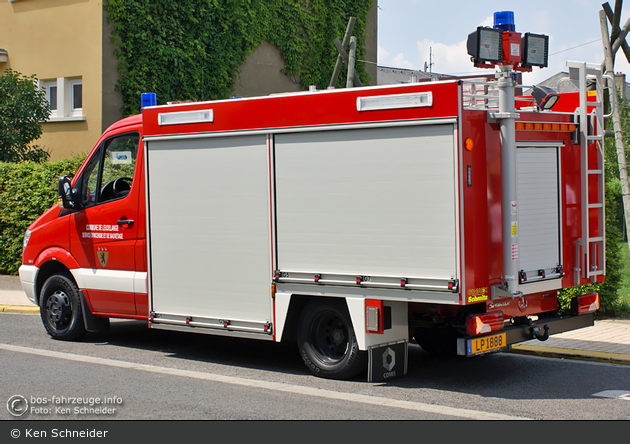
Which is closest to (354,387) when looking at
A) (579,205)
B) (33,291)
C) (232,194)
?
(232,194)

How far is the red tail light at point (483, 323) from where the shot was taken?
250 inches

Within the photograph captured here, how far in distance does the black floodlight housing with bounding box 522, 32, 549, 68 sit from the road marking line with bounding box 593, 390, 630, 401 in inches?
119

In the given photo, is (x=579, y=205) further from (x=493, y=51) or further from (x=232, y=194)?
(x=232, y=194)

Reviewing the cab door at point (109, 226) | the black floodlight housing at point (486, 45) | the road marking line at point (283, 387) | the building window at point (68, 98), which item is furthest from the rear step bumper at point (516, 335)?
the building window at point (68, 98)

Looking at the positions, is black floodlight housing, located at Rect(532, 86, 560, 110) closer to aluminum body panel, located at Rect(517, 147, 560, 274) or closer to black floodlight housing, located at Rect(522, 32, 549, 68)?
black floodlight housing, located at Rect(522, 32, 549, 68)

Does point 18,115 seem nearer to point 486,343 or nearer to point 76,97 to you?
point 76,97

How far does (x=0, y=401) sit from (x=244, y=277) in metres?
2.50

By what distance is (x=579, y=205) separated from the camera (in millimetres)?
7367

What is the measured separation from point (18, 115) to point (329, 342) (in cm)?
1285

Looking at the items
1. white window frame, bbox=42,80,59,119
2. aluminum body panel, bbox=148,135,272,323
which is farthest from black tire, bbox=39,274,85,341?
white window frame, bbox=42,80,59,119

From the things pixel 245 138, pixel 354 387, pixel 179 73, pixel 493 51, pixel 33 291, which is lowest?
pixel 354 387

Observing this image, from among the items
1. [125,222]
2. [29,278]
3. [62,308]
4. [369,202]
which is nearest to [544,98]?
→ [369,202]

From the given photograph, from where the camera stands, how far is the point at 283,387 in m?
Result: 6.91

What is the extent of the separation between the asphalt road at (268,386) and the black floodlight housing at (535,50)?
3.01 meters
